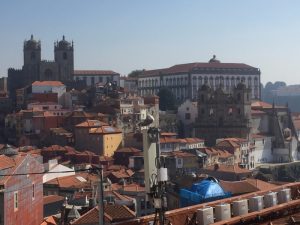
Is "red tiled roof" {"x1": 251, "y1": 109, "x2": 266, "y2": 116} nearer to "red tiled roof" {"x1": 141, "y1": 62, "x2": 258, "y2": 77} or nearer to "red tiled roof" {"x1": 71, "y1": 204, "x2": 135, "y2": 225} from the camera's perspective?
"red tiled roof" {"x1": 141, "y1": 62, "x2": 258, "y2": 77}

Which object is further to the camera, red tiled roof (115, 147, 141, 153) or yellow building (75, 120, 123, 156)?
yellow building (75, 120, 123, 156)

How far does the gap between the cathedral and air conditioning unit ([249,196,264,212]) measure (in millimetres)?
66762

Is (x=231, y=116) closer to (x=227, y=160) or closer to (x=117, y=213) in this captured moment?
(x=227, y=160)

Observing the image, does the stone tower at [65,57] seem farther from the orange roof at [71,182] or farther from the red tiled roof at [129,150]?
the orange roof at [71,182]

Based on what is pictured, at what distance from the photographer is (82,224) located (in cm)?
1645

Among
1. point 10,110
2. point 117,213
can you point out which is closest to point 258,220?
point 117,213

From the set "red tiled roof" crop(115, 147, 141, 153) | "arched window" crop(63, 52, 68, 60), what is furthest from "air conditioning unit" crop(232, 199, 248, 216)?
"arched window" crop(63, 52, 68, 60)

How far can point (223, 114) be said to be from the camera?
65.8 metres

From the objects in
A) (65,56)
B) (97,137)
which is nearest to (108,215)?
(97,137)

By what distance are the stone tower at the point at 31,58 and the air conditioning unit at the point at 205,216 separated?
69.4 metres

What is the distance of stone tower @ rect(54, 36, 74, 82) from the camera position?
78.4 m

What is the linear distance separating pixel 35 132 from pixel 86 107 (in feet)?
27.0

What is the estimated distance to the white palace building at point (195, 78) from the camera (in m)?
89.2

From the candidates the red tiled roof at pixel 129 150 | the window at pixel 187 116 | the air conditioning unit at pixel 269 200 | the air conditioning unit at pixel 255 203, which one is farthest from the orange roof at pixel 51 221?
the window at pixel 187 116
